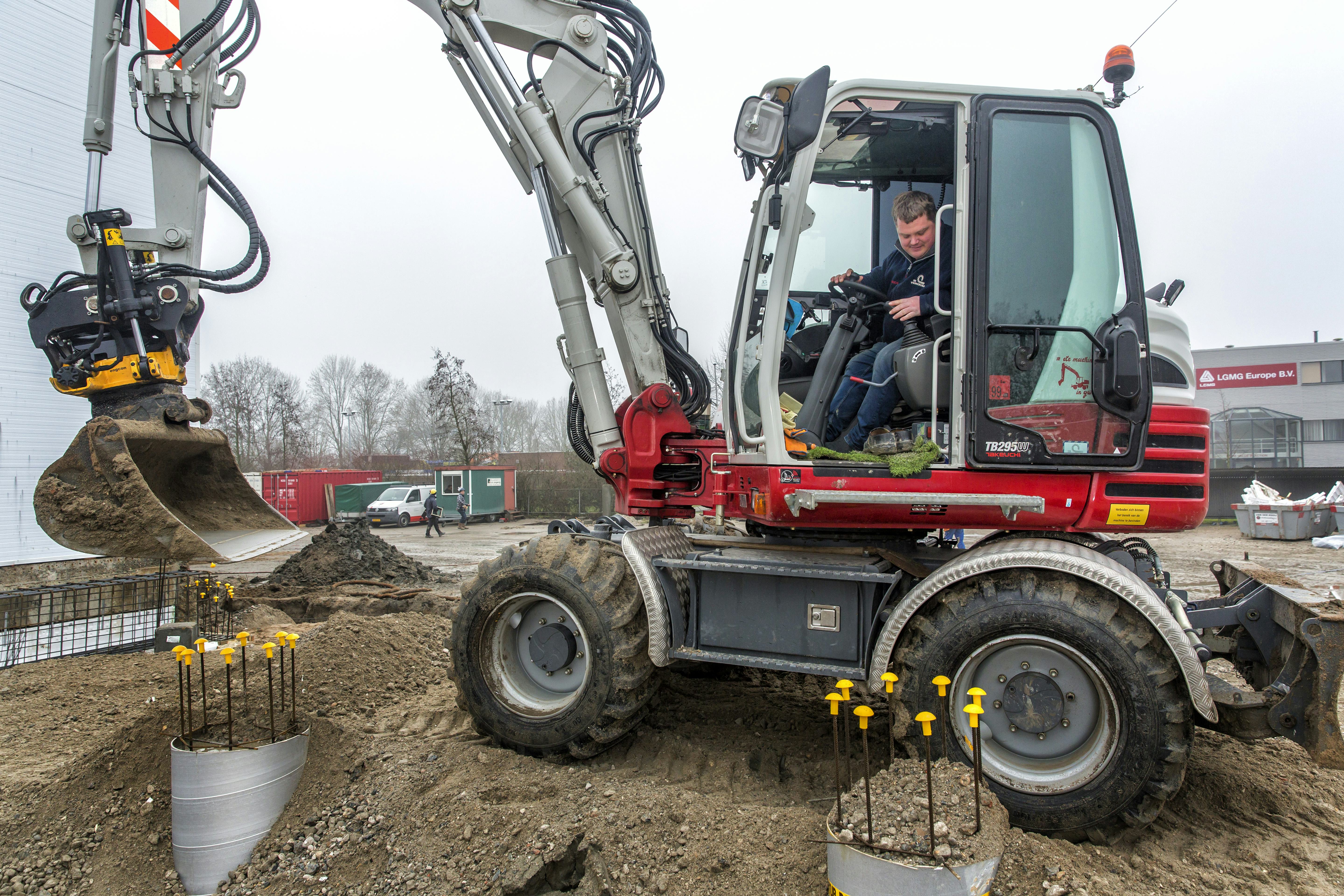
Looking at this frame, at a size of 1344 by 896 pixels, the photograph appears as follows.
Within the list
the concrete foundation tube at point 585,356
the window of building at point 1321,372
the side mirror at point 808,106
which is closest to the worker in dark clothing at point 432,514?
the concrete foundation tube at point 585,356

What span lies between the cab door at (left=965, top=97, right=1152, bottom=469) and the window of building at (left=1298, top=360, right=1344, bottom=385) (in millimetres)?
41690

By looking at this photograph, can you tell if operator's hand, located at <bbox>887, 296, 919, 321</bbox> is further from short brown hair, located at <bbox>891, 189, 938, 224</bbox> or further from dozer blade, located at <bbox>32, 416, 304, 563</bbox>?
dozer blade, located at <bbox>32, 416, 304, 563</bbox>

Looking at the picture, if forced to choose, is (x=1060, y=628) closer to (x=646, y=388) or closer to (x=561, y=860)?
(x=561, y=860)

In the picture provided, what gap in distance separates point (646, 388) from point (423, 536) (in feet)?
62.1

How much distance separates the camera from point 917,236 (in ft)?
12.2

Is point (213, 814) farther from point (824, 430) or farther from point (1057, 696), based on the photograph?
point (1057, 696)

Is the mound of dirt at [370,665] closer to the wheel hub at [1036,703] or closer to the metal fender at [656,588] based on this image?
the metal fender at [656,588]

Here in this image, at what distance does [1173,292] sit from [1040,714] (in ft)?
7.50

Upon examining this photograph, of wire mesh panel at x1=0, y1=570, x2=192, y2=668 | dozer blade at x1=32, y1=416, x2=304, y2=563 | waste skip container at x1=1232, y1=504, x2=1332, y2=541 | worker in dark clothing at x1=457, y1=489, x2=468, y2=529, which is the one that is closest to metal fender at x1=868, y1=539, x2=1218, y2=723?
dozer blade at x1=32, y1=416, x2=304, y2=563

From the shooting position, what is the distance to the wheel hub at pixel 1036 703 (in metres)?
Answer: 3.15

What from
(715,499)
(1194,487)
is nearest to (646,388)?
(715,499)

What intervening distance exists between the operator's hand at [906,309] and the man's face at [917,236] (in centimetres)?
22

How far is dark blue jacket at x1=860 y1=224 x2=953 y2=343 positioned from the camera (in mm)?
3488

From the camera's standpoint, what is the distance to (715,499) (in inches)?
165
